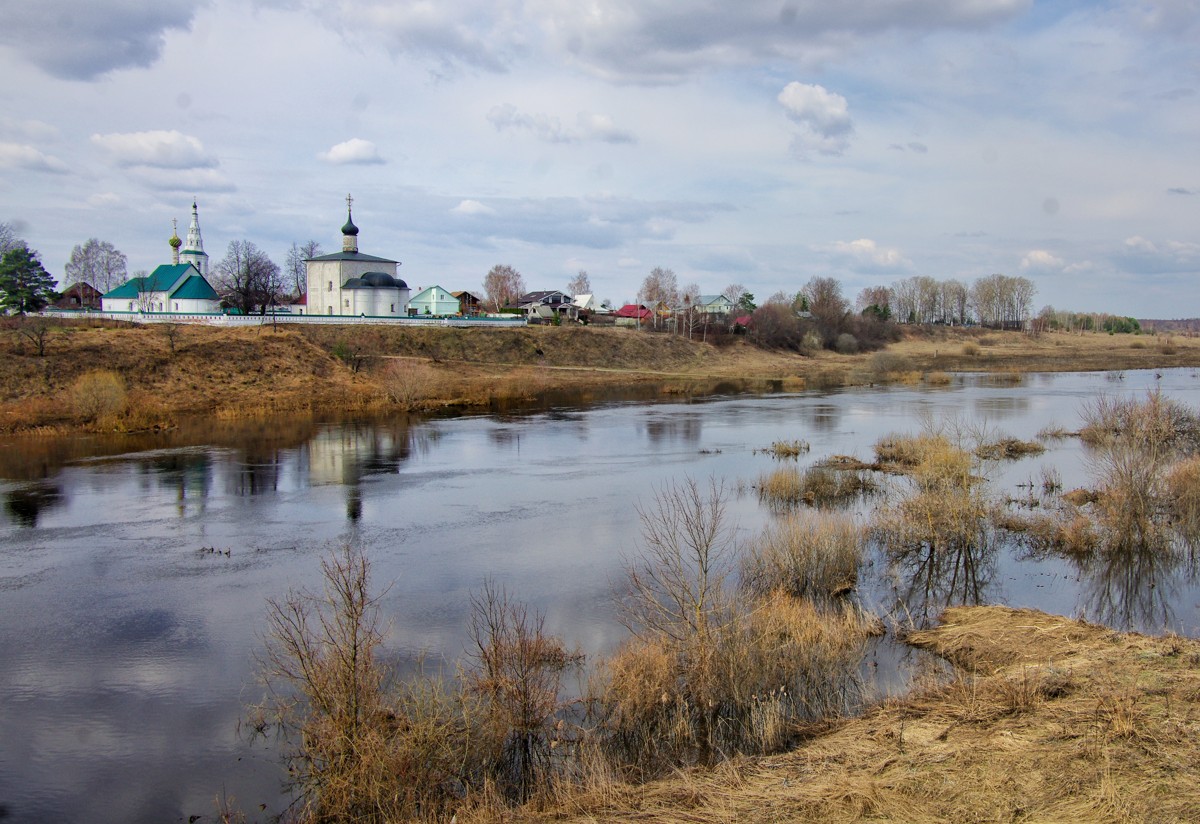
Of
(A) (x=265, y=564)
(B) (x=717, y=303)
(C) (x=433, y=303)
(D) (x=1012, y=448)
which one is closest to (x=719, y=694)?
(A) (x=265, y=564)

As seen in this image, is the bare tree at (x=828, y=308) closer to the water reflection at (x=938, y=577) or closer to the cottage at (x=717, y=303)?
the cottage at (x=717, y=303)

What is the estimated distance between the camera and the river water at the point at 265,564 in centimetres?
955

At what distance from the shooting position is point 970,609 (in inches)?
513

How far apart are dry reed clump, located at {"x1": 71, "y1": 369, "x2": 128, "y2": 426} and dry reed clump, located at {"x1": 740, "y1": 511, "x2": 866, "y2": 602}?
95.5ft

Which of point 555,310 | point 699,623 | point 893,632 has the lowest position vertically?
point 893,632

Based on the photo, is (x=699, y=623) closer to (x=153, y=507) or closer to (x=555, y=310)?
(x=153, y=507)

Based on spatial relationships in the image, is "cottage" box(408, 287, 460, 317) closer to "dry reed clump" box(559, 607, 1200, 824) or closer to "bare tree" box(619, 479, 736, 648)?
"bare tree" box(619, 479, 736, 648)

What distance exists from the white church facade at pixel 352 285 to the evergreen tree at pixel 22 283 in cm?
1881

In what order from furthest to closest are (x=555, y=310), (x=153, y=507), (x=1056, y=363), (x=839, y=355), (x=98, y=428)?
(x=555, y=310)
(x=839, y=355)
(x=1056, y=363)
(x=98, y=428)
(x=153, y=507)

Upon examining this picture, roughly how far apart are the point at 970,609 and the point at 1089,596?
107 inches

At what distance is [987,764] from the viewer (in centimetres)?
775

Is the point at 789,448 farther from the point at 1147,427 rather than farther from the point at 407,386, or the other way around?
the point at 407,386

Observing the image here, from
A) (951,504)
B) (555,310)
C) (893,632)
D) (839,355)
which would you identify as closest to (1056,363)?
(839,355)

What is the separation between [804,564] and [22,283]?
200 feet
